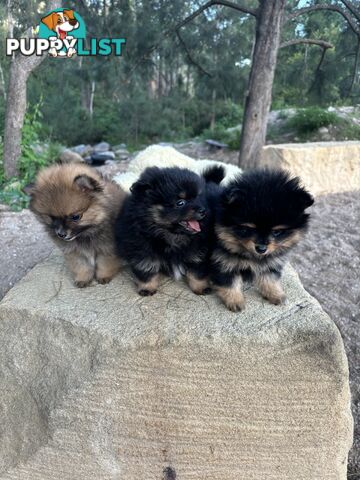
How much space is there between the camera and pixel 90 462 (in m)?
2.54

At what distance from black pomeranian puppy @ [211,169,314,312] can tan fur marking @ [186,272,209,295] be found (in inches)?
6.2

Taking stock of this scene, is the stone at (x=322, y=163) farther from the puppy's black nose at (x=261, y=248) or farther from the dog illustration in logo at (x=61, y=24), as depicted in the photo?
the puppy's black nose at (x=261, y=248)

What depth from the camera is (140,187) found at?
248 cm

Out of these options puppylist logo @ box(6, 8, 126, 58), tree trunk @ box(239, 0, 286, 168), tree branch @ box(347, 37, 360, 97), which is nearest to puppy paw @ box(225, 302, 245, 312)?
tree trunk @ box(239, 0, 286, 168)

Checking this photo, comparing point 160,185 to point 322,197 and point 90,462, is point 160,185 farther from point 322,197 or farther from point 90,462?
point 322,197

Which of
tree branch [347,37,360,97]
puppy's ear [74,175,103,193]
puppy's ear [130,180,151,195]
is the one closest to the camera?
puppy's ear [130,180,151,195]

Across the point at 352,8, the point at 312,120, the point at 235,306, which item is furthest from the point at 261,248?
the point at 312,120

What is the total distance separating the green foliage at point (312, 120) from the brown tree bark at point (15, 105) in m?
6.89

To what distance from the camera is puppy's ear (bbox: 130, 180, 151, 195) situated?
2.45 m

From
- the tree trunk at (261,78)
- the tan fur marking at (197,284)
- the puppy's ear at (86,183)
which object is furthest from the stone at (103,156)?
the tan fur marking at (197,284)

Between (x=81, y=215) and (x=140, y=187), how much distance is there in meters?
0.49

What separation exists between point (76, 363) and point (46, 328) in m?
0.30

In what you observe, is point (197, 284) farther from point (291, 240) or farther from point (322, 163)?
point (322, 163)

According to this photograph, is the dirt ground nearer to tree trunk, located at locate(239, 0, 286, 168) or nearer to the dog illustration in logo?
tree trunk, located at locate(239, 0, 286, 168)
